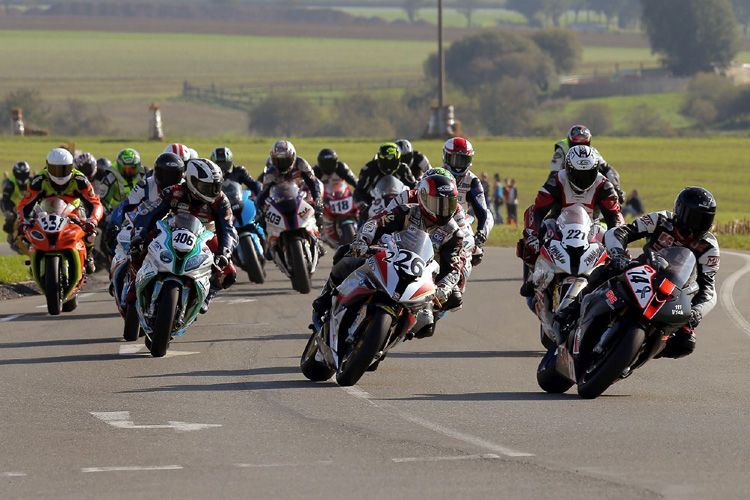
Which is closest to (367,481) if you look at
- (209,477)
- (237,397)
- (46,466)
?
(209,477)

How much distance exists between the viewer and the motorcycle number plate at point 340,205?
24453 millimetres

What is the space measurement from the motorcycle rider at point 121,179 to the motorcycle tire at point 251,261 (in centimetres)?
208

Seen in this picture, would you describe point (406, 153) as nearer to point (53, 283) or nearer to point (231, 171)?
point (231, 171)

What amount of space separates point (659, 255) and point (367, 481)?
13.1ft

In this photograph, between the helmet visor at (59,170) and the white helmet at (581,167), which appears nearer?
the white helmet at (581,167)

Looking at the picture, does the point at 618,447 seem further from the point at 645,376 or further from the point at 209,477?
the point at 645,376

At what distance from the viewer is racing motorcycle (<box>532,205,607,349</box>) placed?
1420cm

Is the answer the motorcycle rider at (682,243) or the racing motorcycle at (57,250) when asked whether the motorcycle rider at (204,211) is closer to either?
the racing motorcycle at (57,250)

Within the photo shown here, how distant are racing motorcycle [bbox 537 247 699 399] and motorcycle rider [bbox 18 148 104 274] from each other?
7.76 metres

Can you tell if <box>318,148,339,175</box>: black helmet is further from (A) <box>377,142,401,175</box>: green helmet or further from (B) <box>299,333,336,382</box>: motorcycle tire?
(B) <box>299,333,336,382</box>: motorcycle tire

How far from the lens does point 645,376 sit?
537 inches

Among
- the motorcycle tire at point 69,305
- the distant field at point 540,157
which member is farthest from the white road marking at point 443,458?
the distant field at point 540,157

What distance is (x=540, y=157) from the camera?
70500mm

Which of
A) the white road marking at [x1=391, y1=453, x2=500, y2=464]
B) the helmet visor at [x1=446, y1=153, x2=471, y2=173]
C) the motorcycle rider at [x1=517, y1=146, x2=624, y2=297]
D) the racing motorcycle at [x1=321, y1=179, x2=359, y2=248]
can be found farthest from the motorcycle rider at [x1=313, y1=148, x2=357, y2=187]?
the white road marking at [x1=391, y1=453, x2=500, y2=464]
